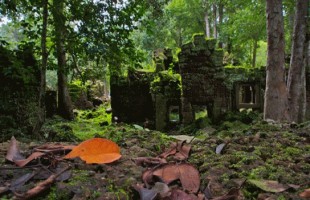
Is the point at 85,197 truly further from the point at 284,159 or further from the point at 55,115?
the point at 55,115

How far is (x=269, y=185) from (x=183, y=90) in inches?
367

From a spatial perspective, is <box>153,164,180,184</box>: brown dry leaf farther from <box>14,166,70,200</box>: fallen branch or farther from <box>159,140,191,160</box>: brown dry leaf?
<box>14,166,70,200</box>: fallen branch

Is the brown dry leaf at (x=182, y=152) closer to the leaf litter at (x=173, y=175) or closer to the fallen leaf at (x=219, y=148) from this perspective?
the leaf litter at (x=173, y=175)

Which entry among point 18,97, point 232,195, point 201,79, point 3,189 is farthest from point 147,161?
point 201,79

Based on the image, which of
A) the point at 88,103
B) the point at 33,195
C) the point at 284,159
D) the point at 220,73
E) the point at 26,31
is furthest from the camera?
the point at 88,103

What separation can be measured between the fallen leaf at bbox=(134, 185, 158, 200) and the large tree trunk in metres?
5.15

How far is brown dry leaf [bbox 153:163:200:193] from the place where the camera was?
178 cm

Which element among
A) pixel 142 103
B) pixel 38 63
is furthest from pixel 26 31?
pixel 142 103

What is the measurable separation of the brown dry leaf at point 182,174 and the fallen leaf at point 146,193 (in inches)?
8.8

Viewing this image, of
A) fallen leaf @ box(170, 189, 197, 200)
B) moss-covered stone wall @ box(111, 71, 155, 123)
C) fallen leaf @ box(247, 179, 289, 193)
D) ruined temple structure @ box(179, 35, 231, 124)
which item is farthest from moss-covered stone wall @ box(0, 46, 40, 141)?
moss-covered stone wall @ box(111, 71, 155, 123)

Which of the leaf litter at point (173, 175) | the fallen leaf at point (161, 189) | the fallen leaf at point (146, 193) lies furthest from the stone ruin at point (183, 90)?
the fallen leaf at point (146, 193)

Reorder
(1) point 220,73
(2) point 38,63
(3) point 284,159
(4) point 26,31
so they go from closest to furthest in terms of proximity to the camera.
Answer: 1. (3) point 284,159
2. (4) point 26,31
3. (2) point 38,63
4. (1) point 220,73

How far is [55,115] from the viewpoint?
40.3 ft

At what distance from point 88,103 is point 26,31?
13972mm
